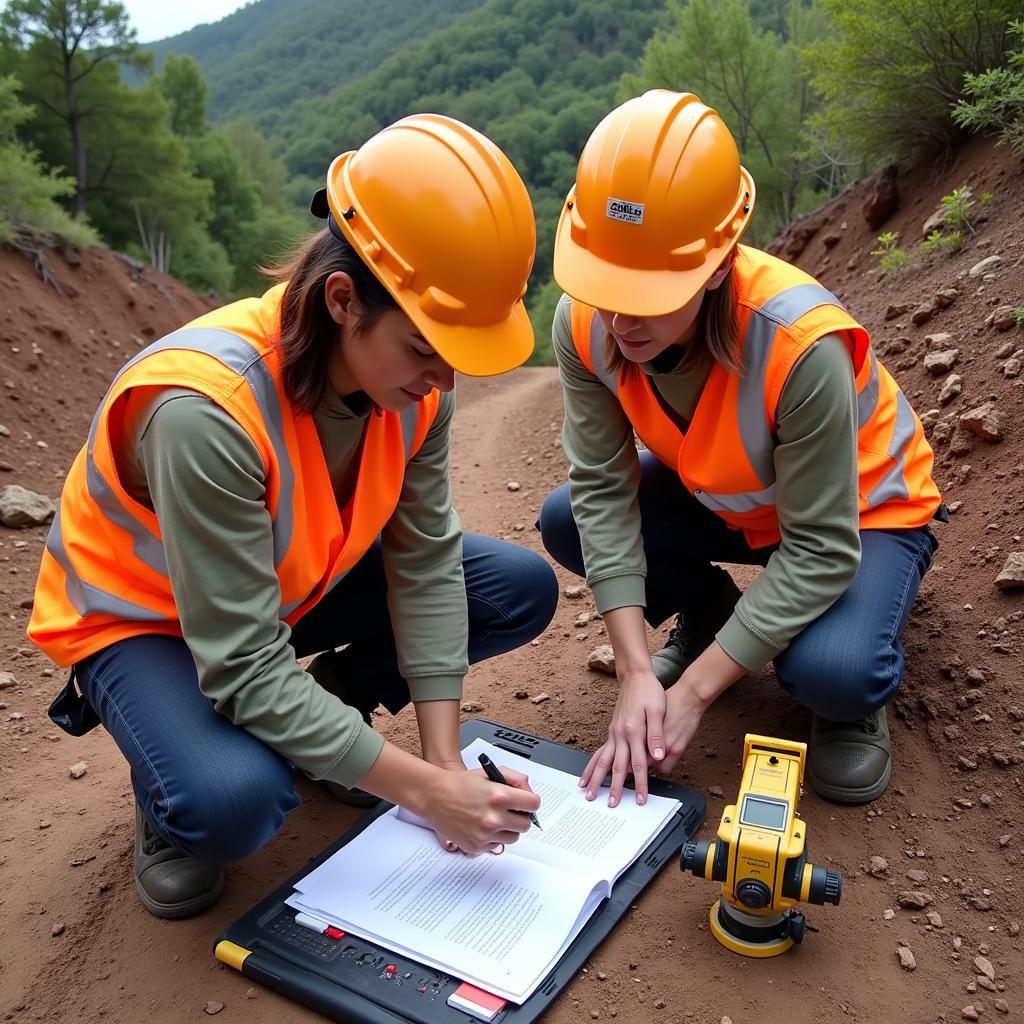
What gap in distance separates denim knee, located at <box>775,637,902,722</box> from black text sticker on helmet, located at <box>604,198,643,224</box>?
1.02 meters

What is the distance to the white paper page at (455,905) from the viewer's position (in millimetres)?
1667

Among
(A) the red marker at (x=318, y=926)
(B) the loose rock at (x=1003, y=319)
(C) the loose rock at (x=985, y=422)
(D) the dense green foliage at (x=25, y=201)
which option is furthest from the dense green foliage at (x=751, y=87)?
(A) the red marker at (x=318, y=926)

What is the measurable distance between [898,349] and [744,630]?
2.51 metres

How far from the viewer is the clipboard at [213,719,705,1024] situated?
5.32ft

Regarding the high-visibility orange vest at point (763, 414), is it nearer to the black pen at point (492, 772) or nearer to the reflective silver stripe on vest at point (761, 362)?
the reflective silver stripe on vest at point (761, 362)

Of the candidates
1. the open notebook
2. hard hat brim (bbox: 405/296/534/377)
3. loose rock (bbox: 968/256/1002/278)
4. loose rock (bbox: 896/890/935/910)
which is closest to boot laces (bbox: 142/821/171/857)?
the open notebook

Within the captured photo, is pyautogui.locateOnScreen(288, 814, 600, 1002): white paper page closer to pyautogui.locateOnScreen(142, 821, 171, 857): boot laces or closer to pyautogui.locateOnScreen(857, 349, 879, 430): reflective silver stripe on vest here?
pyautogui.locateOnScreen(142, 821, 171, 857): boot laces

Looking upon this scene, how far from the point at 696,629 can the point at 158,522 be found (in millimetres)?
1620

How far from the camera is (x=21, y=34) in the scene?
12562 mm

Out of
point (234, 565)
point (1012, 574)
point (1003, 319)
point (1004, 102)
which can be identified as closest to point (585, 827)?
point (234, 565)

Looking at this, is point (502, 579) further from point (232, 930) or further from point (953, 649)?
point (953, 649)

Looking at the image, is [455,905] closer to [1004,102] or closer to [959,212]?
[959,212]

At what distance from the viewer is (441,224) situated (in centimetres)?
160

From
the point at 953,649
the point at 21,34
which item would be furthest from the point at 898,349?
the point at 21,34
